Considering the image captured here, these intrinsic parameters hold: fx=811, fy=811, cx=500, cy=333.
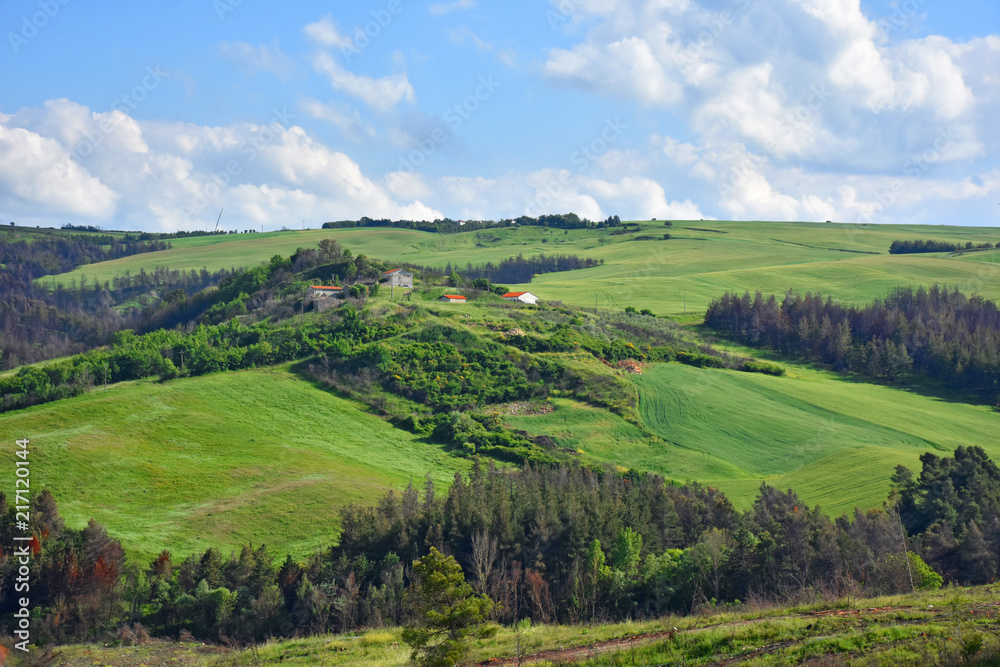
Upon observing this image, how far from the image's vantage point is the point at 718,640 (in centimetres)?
2366

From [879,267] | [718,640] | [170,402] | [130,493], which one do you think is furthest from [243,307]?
[879,267]

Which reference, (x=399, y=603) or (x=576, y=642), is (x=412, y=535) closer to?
(x=399, y=603)

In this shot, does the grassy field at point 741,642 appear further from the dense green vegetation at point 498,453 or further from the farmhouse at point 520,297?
the farmhouse at point 520,297

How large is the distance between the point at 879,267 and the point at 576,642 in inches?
6773

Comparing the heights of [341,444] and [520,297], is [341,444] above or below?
below

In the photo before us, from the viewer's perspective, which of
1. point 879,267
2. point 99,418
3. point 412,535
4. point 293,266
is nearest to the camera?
point 412,535

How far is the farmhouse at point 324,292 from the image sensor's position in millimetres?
108250

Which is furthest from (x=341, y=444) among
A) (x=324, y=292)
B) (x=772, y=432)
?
(x=324, y=292)

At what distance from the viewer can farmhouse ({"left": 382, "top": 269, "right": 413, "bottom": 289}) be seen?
11678cm

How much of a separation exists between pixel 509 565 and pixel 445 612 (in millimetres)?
21241

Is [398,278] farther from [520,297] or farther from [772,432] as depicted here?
[772,432]

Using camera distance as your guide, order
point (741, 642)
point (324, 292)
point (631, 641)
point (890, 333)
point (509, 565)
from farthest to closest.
Answer: 1. point (890, 333)
2. point (324, 292)
3. point (509, 565)
4. point (631, 641)
5. point (741, 642)

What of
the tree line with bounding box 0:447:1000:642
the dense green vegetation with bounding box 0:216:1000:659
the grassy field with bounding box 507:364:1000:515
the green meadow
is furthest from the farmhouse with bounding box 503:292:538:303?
the tree line with bounding box 0:447:1000:642

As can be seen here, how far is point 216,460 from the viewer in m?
63.5
